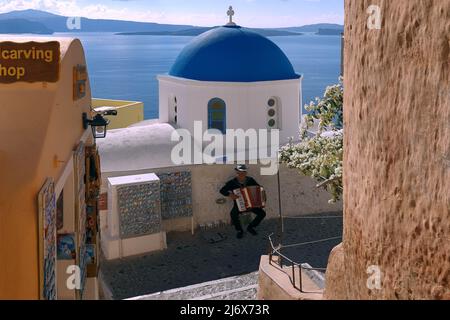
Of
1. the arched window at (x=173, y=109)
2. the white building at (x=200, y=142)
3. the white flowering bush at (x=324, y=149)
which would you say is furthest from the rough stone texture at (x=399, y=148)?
the arched window at (x=173, y=109)

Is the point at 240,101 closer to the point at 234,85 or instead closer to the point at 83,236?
the point at 234,85

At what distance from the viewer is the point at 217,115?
1459 centimetres

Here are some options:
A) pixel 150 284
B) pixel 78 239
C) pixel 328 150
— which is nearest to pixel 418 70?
pixel 78 239

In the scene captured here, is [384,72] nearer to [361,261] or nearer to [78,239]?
[361,261]

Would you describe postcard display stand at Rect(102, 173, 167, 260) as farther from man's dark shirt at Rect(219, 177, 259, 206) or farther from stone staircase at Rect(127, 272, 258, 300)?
stone staircase at Rect(127, 272, 258, 300)

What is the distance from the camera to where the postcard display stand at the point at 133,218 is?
11.0m

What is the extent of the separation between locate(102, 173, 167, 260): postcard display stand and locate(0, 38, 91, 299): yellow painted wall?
5.63m

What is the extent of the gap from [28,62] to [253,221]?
8.13 metres

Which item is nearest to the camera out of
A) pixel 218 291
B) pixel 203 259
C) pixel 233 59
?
pixel 218 291

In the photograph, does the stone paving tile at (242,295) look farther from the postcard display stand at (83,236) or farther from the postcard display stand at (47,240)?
the postcard display stand at (47,240)

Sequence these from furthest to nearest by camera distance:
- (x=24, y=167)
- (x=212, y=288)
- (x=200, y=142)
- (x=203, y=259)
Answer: (x=200, y=142) → (x=203, y=259) → (x=212, y=288) → (x=24, y=167)

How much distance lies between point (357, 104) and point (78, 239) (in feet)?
13.0

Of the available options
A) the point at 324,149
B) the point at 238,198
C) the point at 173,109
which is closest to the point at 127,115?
the point at 173,109

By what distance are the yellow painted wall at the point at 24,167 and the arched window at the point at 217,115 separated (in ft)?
29.9
